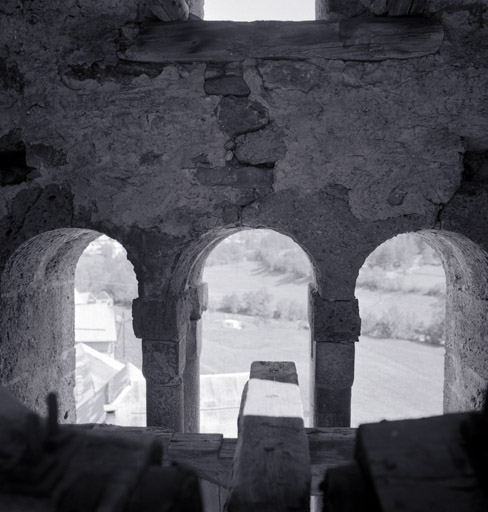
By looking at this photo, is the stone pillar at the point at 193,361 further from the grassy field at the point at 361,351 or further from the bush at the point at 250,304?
the bush at the point at 250,304

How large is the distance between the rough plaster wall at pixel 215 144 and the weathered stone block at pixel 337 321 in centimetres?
8

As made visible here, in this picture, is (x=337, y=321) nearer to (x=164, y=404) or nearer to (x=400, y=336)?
(x=164, y=404)

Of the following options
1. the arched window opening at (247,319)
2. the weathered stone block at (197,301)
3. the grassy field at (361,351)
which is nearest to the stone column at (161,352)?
the weathered stone block at (197,301)

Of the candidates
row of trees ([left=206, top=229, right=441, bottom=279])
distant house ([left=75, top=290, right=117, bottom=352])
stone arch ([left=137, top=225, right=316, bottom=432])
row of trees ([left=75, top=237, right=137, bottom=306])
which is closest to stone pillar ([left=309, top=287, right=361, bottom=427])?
stone arch ([left=137, top=225, right=316, bottom=432])

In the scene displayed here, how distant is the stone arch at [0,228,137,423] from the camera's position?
11.2ft

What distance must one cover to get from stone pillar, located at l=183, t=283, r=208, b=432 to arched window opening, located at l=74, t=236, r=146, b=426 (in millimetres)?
1993

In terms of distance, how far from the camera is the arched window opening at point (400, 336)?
869cm

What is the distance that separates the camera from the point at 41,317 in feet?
12.5

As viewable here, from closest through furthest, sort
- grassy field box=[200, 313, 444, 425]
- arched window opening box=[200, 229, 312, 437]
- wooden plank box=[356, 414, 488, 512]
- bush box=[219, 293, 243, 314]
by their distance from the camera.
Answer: wooden plank box=[356, 414, 488, 512] < arched window opening box=[200, 229, 312, 437] < grassy field box=[200, 313, 444, 425] < bush box=[219, 293, 243, 314]

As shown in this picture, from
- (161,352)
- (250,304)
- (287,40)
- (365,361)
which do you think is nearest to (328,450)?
(161,352)

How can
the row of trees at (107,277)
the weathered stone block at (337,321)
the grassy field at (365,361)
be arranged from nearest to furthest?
the weathered stone block at (337,321) → the grassy field at (365,361) → the row of trees at (107,277)

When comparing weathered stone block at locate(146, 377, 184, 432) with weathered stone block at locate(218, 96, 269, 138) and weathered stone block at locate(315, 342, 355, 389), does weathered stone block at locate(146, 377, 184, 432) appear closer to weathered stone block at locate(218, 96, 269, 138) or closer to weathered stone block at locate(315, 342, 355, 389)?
weathered stone block at locate(315, 342, 355, 389)

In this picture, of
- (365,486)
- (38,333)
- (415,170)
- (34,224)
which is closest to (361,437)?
(365,486)

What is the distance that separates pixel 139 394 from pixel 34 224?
3760 millimetres
